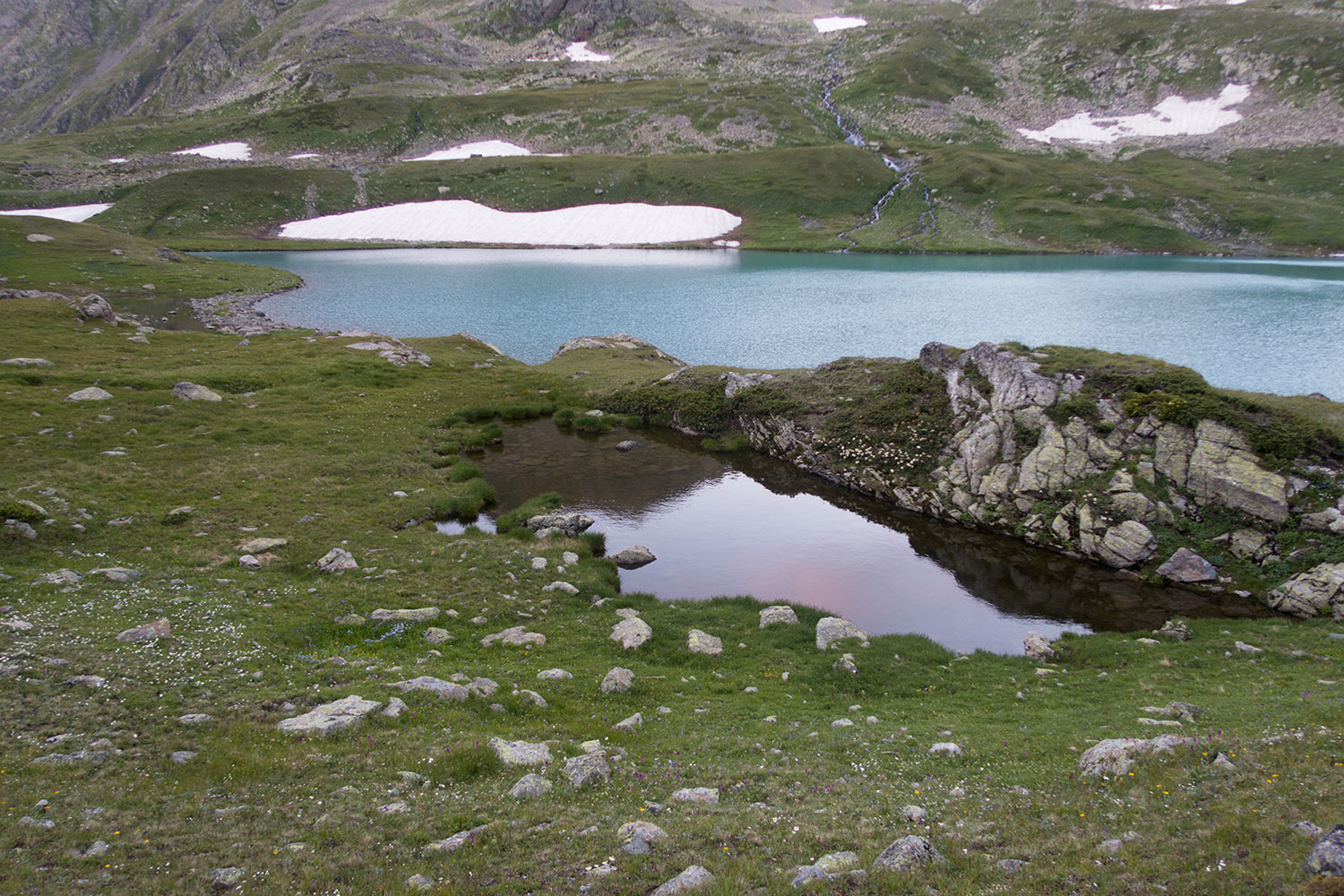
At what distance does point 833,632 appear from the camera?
21.5m

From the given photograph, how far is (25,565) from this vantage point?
19203 mm

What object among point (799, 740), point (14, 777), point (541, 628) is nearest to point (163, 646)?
point (14, 777)

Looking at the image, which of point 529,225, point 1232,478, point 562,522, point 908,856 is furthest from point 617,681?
point 529,225

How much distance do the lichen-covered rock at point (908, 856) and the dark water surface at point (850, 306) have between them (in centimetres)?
5202

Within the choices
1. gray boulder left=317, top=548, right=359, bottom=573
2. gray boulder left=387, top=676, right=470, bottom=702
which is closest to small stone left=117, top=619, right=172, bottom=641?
gray boulder left=387, top=676, right=470, bottom=702

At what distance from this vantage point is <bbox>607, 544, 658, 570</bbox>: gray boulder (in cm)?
2795

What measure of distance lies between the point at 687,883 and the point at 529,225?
17195 centimetres

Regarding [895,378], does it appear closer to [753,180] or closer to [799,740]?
[799,740]

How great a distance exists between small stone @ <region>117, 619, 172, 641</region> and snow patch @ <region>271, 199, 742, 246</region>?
149 meters

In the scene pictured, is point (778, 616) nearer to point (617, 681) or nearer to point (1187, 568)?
point (617, 681)

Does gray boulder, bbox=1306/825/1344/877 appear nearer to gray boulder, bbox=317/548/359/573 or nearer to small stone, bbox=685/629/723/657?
small stone, bbox=685/629/723/657

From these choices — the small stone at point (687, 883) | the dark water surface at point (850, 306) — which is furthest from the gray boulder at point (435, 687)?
the dark water surface at point (850, 306)

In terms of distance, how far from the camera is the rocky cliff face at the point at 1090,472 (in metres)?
25.8

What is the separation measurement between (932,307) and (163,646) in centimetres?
8481
